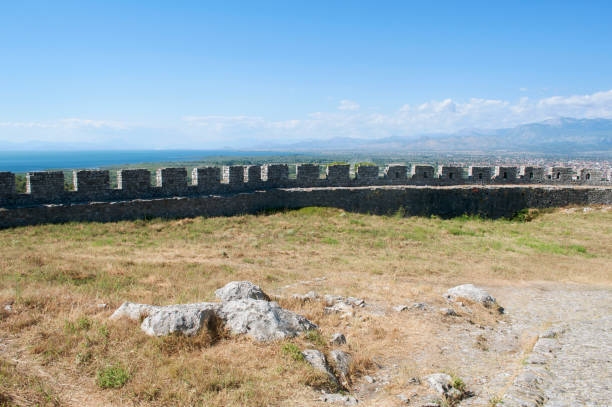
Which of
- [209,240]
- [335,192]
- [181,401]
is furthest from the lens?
[335,192]

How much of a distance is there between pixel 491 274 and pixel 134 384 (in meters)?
9.79

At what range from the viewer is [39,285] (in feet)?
23.7

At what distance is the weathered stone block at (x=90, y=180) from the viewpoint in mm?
14359

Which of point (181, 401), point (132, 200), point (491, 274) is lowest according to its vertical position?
point (491, 274)

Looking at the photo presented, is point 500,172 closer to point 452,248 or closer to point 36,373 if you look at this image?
point 452,248

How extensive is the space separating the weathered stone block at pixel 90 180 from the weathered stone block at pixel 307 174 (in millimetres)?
8099

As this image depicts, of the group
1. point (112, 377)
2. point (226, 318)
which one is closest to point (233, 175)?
point (226, 318)

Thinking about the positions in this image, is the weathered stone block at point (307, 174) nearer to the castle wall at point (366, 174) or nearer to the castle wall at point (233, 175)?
the castle wall at point (366, 174)

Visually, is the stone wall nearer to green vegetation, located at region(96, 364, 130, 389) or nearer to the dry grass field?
the dry grass field

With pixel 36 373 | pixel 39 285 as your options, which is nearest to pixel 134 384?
pixel 36 373

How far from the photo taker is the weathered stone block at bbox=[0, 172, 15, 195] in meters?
13.0

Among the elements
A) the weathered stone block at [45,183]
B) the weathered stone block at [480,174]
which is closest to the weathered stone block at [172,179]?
the weathered stone block at [45,183]

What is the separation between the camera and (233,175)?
699 inches

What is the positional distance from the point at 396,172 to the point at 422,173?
4.70 feet
